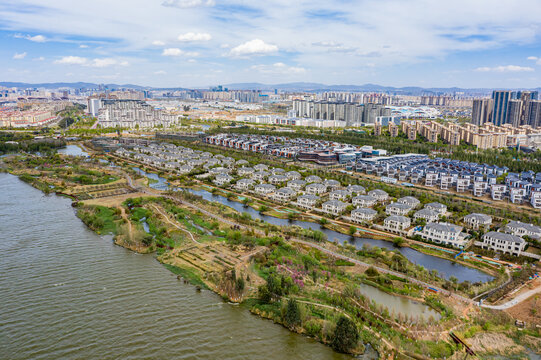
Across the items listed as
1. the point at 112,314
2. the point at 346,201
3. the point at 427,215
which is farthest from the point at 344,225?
the point at 112,314

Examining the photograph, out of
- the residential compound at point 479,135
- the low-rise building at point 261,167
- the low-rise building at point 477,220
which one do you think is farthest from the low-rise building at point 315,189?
the residential compound at point 479,135

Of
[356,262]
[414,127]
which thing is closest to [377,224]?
[356,262]

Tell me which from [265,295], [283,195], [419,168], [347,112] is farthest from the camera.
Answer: [347,112]

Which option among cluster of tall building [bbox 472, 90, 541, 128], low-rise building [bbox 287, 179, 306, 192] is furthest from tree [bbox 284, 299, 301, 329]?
cluster of tall building [bbox 472, 90, 541, 128]

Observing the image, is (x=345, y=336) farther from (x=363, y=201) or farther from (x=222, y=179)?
(x=222, y=179)

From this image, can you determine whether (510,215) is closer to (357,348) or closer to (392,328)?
(392,328)

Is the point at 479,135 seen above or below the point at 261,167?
above
